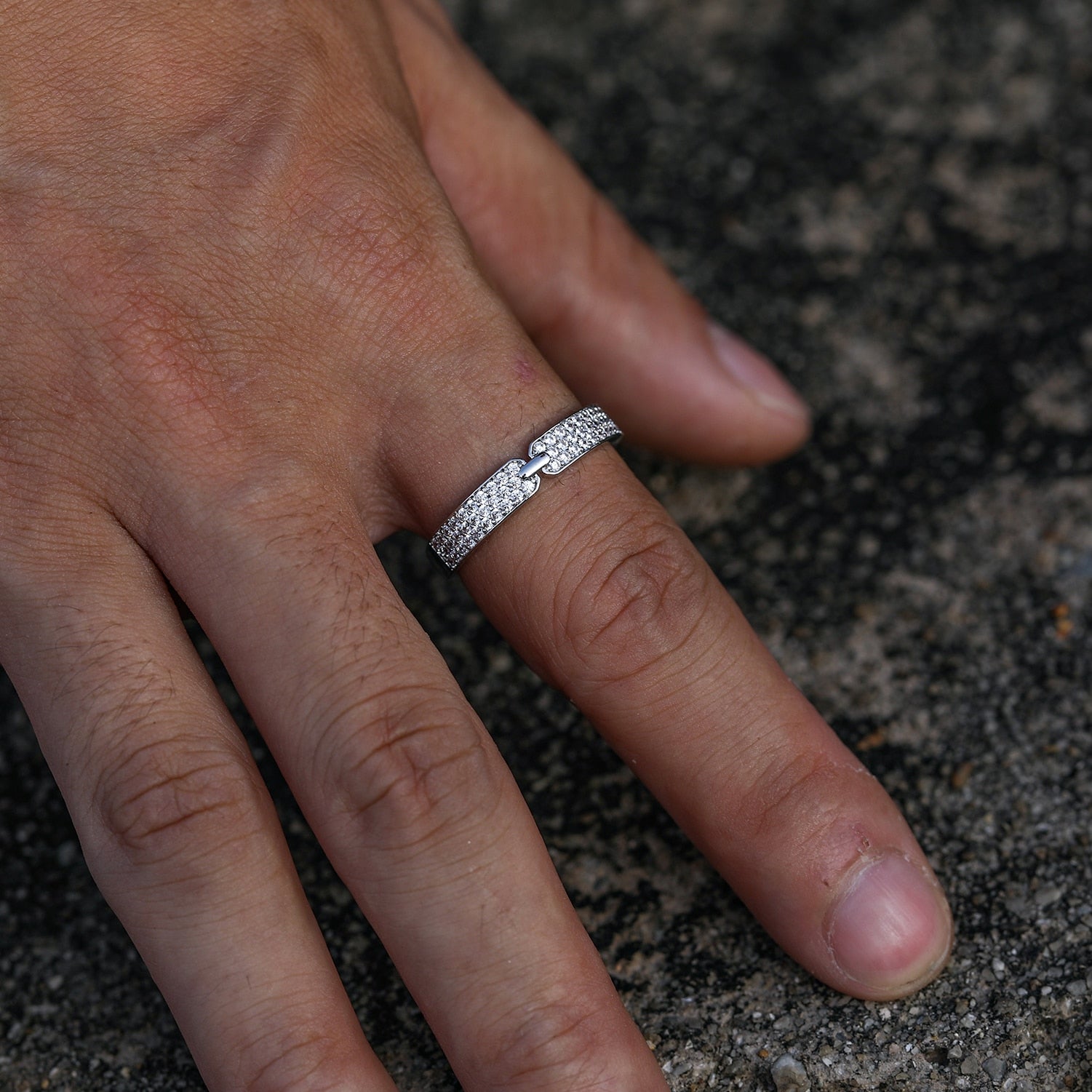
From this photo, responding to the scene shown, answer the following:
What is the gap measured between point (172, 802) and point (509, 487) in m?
0.42

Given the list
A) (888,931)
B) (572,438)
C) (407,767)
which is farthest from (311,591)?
(888,931)

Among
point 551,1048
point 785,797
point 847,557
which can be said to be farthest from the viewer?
point 847,557

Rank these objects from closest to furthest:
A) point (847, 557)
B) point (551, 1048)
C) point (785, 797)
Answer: point (551, 1048) → point (785, 797) → point (847, 557)

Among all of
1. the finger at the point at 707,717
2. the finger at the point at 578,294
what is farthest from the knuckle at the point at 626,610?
the finger at the point at 578,294

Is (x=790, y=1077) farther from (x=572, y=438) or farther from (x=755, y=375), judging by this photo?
(x=755, y=375)

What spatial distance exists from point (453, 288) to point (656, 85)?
3.21 feet

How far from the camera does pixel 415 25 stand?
145 centimetres

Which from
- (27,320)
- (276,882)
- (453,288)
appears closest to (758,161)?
(453,288)

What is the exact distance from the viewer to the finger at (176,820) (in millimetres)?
957

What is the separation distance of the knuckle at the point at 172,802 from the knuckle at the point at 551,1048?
286 mm

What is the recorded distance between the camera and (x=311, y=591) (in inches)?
40.5

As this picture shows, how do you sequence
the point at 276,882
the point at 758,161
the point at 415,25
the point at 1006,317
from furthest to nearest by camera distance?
the point at 758,161 → the point at 1006,317 → the point at 415,25 → the point at 276,882

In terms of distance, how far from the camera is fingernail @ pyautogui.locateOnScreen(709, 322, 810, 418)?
1.44 meters

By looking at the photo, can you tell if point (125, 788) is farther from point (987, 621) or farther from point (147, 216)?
point (987, 621)
